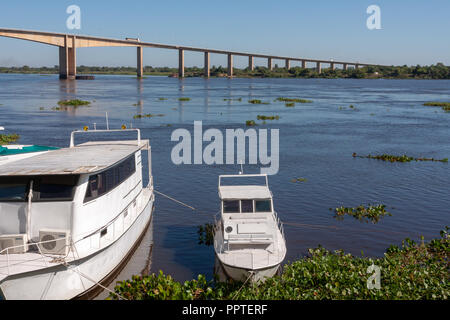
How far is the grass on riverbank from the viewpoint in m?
14.2

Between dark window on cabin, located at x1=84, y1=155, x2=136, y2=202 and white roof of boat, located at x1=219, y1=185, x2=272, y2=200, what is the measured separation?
4.00 m

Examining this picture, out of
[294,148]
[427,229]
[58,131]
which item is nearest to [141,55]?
[58,131]

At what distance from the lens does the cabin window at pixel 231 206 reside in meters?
18.7

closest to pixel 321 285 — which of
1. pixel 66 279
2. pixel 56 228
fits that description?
pixel 66 279

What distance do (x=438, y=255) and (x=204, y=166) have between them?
19440mm

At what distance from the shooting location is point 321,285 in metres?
15.2

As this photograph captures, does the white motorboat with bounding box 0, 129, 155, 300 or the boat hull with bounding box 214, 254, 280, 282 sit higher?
the white motorboat with bounding box 0, 129, 155, 300

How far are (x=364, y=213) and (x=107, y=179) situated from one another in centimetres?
1375

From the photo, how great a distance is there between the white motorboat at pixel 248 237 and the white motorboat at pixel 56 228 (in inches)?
162

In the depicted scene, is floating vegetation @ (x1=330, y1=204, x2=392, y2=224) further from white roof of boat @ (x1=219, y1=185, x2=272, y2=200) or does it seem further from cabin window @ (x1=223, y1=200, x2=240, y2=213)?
cabin window @ (x1=223, y1=200, x2=240, y2=213)

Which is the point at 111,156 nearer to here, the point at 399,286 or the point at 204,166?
the point at 399,286

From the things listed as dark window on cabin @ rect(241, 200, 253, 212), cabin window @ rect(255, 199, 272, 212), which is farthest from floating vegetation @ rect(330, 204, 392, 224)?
dark window on cabin @ rect(241, 200, 253, 212)

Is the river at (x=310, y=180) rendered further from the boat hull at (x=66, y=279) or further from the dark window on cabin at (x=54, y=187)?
the dark window on cabin at (x=54, y=187)

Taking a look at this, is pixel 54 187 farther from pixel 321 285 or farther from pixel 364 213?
pixel 364 213
